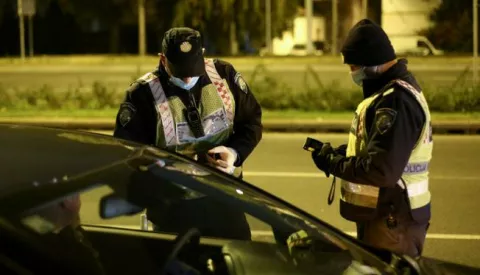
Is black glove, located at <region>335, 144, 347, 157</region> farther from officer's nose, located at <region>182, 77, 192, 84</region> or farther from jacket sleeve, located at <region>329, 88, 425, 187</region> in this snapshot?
officer's nose, located at <region>182, 77, 192, 84</region>

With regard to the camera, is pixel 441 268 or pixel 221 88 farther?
pixel 221 88

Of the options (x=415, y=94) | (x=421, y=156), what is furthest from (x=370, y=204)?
(x=415, y=94)

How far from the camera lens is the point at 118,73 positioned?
81.0 feet

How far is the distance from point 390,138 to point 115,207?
105 centimetres

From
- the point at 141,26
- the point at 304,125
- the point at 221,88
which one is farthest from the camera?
the point at 141,26

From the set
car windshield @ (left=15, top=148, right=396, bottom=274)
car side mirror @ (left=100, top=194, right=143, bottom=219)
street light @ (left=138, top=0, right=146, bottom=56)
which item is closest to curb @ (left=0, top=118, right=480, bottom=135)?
car windshield @ (left=15, top=148, right=396, bottom=274)

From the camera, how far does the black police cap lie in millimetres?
3404

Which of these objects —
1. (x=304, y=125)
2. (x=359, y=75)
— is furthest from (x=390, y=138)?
(x=304, y=125)

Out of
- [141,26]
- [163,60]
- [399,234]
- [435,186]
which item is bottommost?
[435,186]

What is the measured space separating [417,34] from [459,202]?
1565 inches

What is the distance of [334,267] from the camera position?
263 cm

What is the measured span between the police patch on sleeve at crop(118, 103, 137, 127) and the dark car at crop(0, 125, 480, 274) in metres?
0.50

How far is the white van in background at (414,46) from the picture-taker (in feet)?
119

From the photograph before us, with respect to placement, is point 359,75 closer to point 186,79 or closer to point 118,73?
point 186,79
